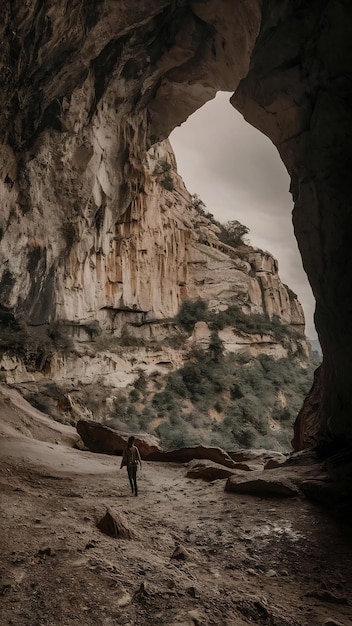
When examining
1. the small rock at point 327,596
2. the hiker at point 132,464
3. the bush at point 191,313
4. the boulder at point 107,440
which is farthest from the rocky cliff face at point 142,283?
the small rock at point 327,596

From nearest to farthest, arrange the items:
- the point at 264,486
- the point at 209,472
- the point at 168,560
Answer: the point at 168,560
the point at 264,486
the point at 209,472

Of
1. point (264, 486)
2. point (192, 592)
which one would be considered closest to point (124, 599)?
point (192, 592)

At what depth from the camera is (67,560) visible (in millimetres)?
3121

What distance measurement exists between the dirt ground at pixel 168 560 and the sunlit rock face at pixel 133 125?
73.5 inches

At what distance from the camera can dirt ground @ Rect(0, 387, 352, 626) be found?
103 inches

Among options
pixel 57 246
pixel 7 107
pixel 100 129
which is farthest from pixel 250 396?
pixel 7 107

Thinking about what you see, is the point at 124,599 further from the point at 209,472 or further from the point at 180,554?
the point at 209,472

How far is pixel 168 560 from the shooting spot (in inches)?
137

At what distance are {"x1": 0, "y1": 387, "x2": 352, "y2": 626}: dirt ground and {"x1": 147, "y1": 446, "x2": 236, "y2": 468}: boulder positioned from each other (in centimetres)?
336

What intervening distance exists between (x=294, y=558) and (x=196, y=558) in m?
0.89

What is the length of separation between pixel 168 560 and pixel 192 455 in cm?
614

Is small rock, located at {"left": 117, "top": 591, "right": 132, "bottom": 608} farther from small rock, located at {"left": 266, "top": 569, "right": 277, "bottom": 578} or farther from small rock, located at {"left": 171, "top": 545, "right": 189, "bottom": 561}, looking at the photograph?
small rock, located at {"left": 266, "top": 569, "right": 277, "bottom": 578}

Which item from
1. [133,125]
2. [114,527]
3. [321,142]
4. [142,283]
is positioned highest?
[133,125]

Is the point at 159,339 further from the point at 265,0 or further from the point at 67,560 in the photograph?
the point at 67,560
